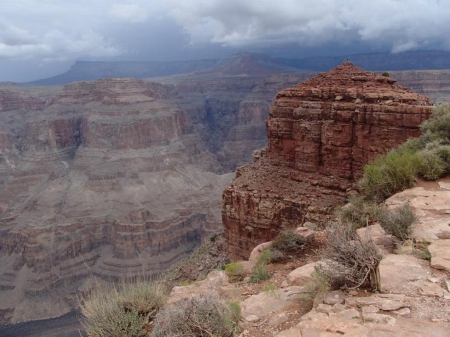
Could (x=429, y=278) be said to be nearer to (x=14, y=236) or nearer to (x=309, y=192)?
(x=309, y=192)

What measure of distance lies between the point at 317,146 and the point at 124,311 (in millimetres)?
15678

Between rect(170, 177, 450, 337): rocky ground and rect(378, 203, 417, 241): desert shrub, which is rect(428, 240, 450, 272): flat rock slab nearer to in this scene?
rect(170, 177, 450, 337): rocky ground

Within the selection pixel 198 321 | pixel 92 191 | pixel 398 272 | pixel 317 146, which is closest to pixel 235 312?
pixel 198 321

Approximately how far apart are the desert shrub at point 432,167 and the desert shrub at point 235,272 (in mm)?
4770

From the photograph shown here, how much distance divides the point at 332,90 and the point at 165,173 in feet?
166

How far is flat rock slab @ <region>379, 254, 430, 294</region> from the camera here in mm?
4828

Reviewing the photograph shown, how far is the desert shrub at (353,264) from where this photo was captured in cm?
473

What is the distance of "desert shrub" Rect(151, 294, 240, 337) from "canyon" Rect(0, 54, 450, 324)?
1508 centimetres

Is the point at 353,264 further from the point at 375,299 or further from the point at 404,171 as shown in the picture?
the point at 404,171

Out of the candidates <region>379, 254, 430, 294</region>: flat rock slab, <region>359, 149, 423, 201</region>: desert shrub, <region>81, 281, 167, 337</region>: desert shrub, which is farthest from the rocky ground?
<region>359, 149, 423, 201</region>: desert shrub

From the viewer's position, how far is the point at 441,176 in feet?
29.6

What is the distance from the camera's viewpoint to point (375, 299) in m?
4.56

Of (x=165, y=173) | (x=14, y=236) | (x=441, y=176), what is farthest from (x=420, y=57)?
(x=441, y=176)

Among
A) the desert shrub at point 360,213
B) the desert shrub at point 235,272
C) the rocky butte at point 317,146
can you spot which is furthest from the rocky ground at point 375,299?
the rocky butte at point 317,146
